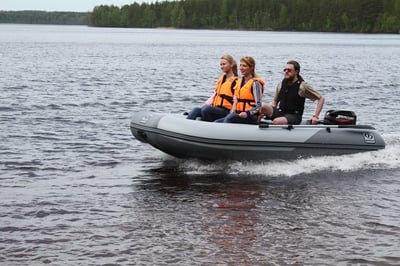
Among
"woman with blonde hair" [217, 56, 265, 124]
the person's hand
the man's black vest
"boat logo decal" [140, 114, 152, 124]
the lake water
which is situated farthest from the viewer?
"boat logo decal" [140, 114, 152, 124]

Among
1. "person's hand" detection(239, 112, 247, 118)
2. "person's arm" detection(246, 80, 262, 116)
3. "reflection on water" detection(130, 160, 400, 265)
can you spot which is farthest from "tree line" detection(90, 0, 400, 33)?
"reflection on water" detection(130, 160, 400, 265)

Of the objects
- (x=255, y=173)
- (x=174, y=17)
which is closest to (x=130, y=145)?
(x=255, y=173)

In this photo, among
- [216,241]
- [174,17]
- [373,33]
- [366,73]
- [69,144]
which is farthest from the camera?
[174,17]

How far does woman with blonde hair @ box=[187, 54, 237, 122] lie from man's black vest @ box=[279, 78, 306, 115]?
32.9 inches

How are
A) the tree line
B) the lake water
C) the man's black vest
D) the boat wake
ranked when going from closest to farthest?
the lake water → the boat wake → the man's black vest → the tree line

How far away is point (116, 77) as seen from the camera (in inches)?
1283

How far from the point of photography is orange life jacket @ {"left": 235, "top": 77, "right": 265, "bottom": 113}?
35.5ft

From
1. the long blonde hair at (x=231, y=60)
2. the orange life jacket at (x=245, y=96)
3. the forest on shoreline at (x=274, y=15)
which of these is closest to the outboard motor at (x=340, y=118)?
the orange life jacket at (x=245, y=96)

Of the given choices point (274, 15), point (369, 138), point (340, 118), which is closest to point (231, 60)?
point (340, 118)

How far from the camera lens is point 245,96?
10.9m

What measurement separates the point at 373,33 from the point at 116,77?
11863cm

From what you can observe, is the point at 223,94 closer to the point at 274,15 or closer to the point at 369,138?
the point at 369,138

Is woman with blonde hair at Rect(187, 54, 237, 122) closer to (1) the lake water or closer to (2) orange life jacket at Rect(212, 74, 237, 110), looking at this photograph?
(2) orange life jacket at Rect(212, 74, 237, 110)

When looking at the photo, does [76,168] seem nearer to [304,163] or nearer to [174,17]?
[304,163]
